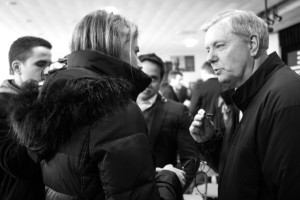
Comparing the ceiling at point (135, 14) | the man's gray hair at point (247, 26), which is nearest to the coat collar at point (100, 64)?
the man's gray hair at point (247, 26)

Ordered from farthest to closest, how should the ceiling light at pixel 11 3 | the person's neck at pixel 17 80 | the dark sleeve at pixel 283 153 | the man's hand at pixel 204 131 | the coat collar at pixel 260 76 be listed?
the ceiling light at pixel 11 3 → the person's neck at pixel 17 80 → the man's hand at pixel 204 131 → the coat collar at pixel 260 76 → the dark sleeve at pixel 283 153

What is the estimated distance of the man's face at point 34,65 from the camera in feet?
6.10

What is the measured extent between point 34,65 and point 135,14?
5458 millimetres

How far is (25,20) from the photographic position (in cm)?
726

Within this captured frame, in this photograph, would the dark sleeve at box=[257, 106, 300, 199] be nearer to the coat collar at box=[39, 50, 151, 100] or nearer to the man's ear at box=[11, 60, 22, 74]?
the coat collar at box=[39, 50, 151, 100]

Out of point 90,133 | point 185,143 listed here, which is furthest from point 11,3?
point 90,133

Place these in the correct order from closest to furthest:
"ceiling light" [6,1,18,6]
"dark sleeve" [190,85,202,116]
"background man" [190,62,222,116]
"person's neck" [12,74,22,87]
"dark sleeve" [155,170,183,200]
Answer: "dark sleeve" [155,170,183,200]
"person's neck" [12,74,22,87]
"background man" [190,62,222,116]
"dark sleeve" [190,85,202,116]
"ceiling light" [6,1,18,6]

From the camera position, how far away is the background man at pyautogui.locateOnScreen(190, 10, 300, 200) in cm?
103

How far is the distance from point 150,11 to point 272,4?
9.37 feet

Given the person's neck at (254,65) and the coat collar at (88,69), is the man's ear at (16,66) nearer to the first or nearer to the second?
the coat collar at (88,69)

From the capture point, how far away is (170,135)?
212cm

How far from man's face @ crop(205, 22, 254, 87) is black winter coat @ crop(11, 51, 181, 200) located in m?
0.55

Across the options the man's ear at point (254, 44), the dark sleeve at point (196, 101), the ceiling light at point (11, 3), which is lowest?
the dark sleeve at point (196, 101)

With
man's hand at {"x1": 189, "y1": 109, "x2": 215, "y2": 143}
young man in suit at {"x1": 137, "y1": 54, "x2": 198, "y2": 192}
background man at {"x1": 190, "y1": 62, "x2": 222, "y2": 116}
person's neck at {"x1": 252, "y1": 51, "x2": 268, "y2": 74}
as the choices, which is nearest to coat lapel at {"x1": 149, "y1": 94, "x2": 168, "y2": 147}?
young man in suit at {"x1": 137, "y1": 54, "x2": 198, "y2": 192}
